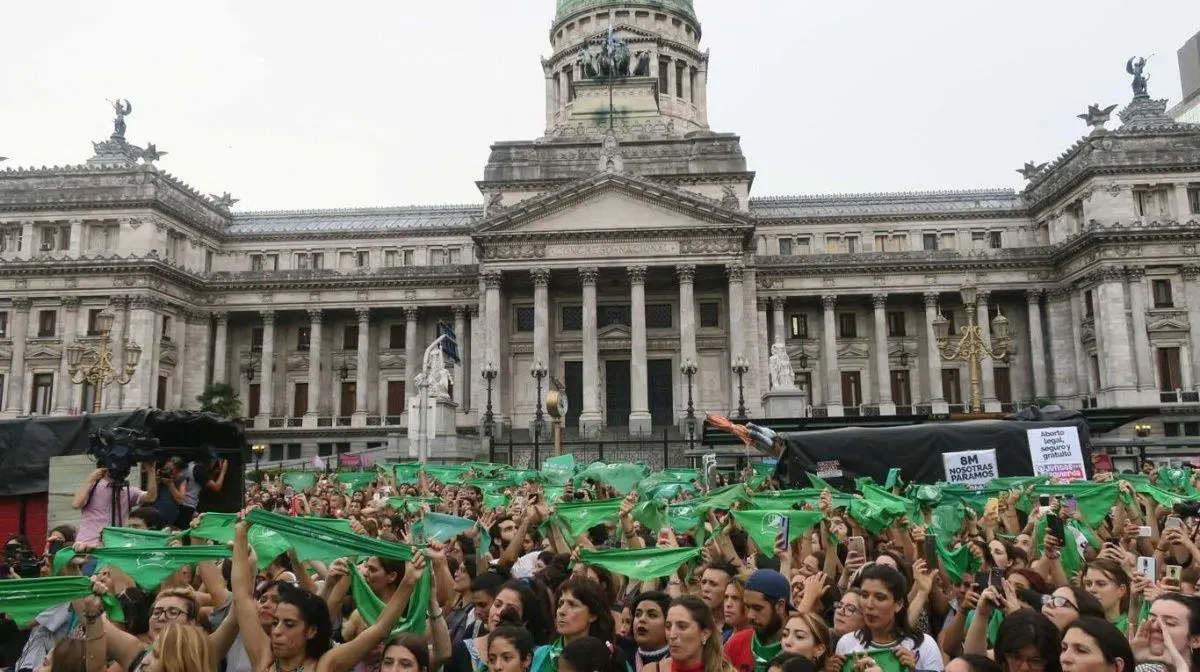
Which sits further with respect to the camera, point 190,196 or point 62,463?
point 190,196

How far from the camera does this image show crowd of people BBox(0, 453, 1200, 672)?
5.62 metres

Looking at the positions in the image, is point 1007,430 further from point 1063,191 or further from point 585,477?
point 1063,191

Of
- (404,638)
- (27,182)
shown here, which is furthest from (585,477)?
(27,182)

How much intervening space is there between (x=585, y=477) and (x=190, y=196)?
49336mm

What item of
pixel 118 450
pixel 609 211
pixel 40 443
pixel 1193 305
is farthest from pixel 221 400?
pixel 1193 305

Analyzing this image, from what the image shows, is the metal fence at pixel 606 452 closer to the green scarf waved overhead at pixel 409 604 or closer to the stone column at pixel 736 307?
the stone column at pixel 736 307

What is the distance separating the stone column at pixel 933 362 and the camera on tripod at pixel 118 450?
162ft

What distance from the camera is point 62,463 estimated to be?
44.3ft

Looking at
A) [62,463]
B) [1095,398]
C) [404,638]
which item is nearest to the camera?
[404,638]

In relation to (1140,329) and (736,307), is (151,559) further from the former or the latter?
(1140,329)

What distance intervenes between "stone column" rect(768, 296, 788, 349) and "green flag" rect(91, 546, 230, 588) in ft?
166

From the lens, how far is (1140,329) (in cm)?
5028

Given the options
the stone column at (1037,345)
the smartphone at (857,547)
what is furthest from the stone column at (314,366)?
the smartphone at (857,547)

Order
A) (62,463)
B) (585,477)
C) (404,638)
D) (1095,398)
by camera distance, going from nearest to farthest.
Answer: (404,638) → (62,463) → (585,477) → (1095,398)
